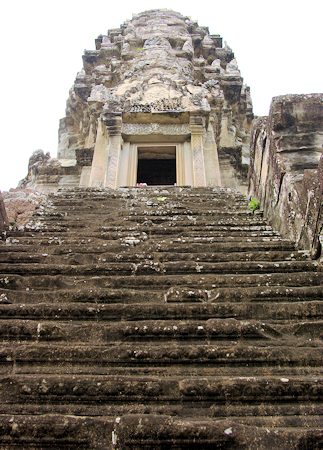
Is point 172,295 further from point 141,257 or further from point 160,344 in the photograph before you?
point 141,257

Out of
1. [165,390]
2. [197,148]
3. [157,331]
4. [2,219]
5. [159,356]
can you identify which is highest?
[197,148]

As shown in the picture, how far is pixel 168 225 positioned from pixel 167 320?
222 centimetres

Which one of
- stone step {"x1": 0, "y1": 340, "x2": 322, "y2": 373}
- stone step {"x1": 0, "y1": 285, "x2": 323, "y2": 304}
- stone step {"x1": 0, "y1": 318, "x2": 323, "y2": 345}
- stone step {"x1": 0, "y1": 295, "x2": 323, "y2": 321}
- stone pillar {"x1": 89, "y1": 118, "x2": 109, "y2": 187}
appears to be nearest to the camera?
stone step {"x1": 0, "y1": 340, "x2": 322, "y2": 373}

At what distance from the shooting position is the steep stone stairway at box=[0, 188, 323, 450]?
86.3 inches

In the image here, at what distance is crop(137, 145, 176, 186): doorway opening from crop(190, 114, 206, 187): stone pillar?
0.56 metres

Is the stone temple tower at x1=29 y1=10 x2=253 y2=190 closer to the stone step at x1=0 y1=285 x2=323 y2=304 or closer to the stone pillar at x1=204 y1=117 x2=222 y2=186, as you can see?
the stone pillar at x1=204 y1=117 x2=222 y2=186

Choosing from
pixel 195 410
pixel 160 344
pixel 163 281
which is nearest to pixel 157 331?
pixel 160 344

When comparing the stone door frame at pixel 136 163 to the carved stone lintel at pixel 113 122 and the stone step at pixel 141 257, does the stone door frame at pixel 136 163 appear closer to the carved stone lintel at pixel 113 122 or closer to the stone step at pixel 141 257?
the carved stone lintel at pixel 113 122

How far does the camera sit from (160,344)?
2.83 m

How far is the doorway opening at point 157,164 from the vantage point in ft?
35.1

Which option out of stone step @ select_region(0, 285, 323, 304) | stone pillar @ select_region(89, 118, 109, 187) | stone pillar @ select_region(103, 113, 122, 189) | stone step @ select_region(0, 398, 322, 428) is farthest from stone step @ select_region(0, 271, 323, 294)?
stone pillar @ select_region(89, 118, 109, 187)

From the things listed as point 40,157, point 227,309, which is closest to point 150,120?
point 40,157

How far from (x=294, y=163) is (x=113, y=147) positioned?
18.9ft

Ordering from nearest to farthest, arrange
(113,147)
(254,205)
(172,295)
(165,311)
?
1. (165,311)
2. (172,295)
3. (254,205)
4. (113,147)
